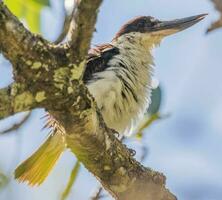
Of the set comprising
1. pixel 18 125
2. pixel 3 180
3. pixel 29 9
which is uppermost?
Answer: pixel 29 9

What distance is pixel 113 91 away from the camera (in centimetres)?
324

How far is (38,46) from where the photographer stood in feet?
5.91

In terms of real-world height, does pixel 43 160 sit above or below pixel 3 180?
above

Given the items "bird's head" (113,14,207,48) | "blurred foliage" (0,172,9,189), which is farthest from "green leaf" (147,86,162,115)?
"bird's head" (113,14,207,48)

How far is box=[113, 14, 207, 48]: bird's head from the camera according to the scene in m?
4.04

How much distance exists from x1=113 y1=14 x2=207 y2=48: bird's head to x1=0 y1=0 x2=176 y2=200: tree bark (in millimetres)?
1819

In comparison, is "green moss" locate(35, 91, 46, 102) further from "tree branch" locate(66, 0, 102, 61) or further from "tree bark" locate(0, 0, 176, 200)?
"tree branch" locate(66, 0, 102, 61)

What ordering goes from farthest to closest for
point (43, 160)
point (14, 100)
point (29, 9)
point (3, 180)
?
point (43, 160), point (29, 9), point (14, 100), point (3, 180)

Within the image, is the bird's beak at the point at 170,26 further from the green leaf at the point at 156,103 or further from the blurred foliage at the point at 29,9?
the blurred foliage at the point at 29,9

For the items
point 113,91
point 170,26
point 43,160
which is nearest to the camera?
point 113,91

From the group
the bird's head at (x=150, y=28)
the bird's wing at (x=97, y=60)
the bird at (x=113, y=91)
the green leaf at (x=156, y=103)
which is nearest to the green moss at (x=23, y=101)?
the green leaf at (x=156, y=103)

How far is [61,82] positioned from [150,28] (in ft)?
7.83

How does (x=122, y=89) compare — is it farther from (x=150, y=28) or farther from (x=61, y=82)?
(x=61, y=82)

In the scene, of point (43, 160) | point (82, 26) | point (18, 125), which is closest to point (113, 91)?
point (43, 160)
